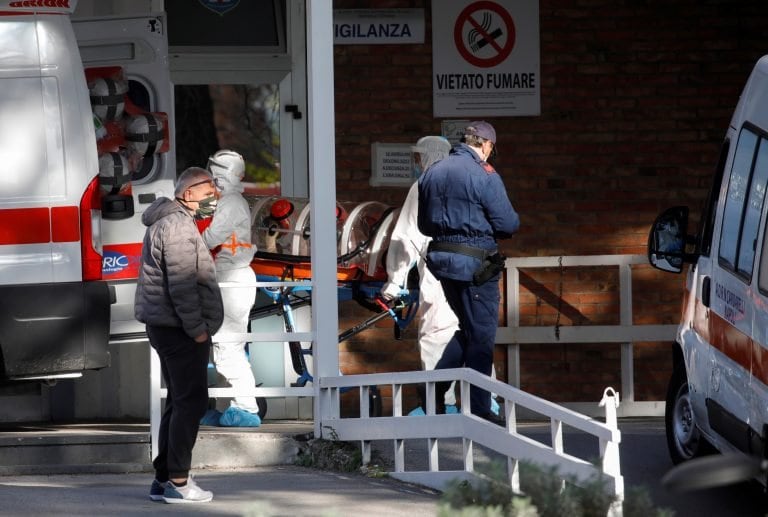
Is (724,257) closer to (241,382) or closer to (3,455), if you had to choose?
(241,382)

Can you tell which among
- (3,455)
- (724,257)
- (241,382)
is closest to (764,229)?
(724,257)

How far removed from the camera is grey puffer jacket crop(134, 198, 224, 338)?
700 centimetres

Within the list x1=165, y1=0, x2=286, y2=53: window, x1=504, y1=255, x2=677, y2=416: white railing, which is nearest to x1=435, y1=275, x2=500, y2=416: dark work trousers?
x1=504, y1=255, x2=677, y2=416: white railing

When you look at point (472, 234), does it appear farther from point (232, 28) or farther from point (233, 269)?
point (232, 28)

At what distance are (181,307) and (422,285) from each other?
8.64 ft

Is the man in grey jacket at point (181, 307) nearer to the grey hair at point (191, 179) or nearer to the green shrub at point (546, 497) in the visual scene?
the grey hair at point (191, 179)

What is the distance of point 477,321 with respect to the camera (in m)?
8.44

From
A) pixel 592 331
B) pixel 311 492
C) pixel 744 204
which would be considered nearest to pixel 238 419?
pixel 311 492

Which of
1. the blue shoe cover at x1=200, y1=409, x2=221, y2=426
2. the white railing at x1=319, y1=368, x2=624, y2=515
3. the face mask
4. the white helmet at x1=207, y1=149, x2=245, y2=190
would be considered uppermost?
the white helmet at x1=207, y1=149, x2=245, y2=190

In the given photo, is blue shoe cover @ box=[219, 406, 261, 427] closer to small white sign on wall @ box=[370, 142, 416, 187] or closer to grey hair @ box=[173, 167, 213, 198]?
grey hair @ box=[173, 167, 213, 198]

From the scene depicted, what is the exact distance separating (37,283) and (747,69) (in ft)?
18.8

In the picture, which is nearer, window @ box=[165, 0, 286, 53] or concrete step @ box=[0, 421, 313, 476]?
concrete step @ box=[0, 421, 313, 476]

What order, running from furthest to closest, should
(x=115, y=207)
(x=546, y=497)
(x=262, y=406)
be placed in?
(x=262, y=406), (x=115, y=207), (x=546, y=497)

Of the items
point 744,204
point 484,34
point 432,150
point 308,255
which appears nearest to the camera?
point 744,204
